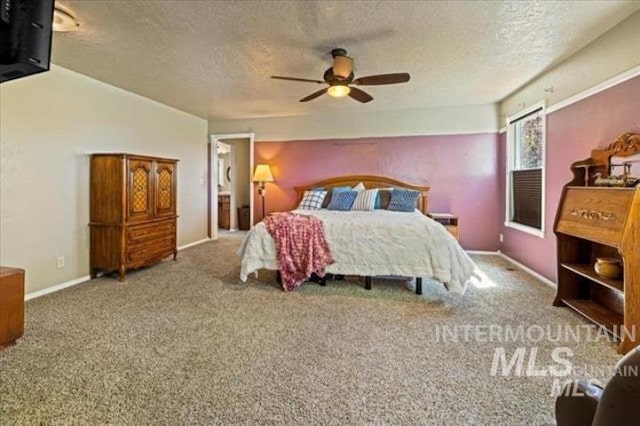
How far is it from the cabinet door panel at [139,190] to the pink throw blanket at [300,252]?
188cm

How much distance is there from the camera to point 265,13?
→ 104 inches

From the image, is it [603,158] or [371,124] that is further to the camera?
[371,124]

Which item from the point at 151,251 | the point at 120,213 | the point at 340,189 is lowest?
the point at 151,251

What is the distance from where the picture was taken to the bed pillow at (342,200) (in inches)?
216

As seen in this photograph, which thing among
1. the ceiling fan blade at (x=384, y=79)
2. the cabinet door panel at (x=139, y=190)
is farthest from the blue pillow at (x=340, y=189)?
the cabinet door panel at (x=139, y=190)

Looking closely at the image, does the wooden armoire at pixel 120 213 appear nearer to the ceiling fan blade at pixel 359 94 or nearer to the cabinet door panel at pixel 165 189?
the cabinet door panel at pixel 165 189

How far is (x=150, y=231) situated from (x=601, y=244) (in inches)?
201

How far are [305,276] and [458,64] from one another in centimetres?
293

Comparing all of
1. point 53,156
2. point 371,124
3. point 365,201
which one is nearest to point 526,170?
point 365,201

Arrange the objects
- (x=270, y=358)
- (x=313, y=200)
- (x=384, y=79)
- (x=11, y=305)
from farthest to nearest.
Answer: (x=313, y=200) < (x=384, y=79) < (x=11, y=305) < (x=270, y=358)

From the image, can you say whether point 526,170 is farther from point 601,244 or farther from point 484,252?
point 601,244

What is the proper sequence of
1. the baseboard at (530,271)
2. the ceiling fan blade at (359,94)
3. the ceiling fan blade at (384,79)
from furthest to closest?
1. the baseboard at (530,271)
2. the ceiling fan blade at (359,94)
3. the ceiling fan blade at (384,79)

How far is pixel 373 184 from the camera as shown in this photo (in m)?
6.15

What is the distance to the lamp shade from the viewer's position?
6613mm
